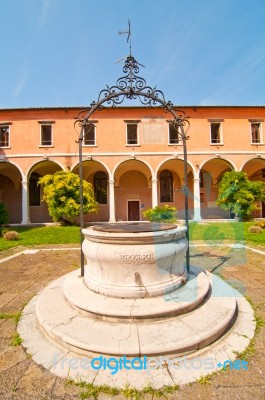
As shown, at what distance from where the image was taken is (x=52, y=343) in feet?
8.30

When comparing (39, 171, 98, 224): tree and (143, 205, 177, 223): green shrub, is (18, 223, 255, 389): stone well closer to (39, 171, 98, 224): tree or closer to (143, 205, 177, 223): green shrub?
(143, 205, 177, 223): green shrub

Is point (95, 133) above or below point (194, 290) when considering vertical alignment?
above

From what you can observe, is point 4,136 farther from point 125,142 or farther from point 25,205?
point 125,142

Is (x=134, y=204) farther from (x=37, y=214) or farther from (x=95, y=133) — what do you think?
(x=37, y=214)

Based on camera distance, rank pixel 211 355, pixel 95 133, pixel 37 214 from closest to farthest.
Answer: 1. pixel 211 355
2. pixel 95 133
3. pixel 37 214

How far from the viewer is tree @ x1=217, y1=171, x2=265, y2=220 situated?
1506 cm

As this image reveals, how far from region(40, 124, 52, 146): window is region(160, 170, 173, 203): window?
422 inches

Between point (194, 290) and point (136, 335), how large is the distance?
134 centimetres

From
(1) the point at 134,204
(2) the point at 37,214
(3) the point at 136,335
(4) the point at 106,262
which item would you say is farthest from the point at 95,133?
(3) the point at 136,335

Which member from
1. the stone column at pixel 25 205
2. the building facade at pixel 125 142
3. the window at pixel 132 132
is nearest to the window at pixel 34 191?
the building facade at pixel 125 142

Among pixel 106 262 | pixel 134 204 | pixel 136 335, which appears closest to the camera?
pixel 136 335

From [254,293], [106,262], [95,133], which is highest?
[95,133]

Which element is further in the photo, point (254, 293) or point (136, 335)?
point (254, 293)

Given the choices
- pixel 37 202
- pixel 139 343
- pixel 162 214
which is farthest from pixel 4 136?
pixel 139 343
